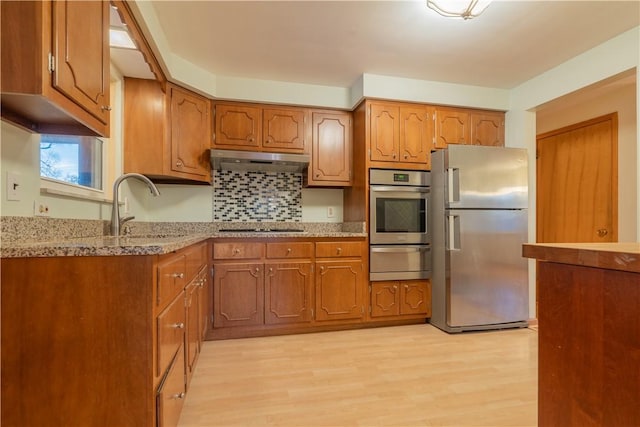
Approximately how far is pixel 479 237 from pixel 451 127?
1.13 metres

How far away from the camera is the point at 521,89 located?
3096mm

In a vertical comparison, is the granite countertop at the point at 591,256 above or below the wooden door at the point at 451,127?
below

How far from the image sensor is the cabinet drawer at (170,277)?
3.73 ft

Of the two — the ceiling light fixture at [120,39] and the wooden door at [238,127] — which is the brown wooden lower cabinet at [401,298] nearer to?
the wooden door at [238,127]

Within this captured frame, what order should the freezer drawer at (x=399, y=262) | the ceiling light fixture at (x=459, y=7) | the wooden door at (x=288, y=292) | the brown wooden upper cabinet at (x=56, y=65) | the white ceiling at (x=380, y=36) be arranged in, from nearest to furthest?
1. the brown wooden upper cabinet at (x=56, y=65)
2. the ceiling light fixture at (x=459, y=7)
3. the white ceiling at (x=380, y=36)
4. the wooden door at (x=288, y=292)
5. the freezer drawer at (x=399, y=262)

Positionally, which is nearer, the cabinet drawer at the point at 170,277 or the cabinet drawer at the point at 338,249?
the cabinet drawer at the point at 170,277

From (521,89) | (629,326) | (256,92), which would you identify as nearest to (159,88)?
(256,92)

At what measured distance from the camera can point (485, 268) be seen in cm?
284

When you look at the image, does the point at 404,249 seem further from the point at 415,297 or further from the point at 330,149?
the point at 330,149

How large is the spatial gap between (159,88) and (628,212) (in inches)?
174

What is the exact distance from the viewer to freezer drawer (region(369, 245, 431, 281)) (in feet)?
9.50

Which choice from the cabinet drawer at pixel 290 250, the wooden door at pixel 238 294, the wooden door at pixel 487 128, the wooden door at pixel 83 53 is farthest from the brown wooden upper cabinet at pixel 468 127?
the wooden door at pixel 83 53

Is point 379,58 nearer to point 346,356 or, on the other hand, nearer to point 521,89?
point 521,89

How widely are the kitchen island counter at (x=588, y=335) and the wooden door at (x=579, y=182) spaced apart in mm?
3156
